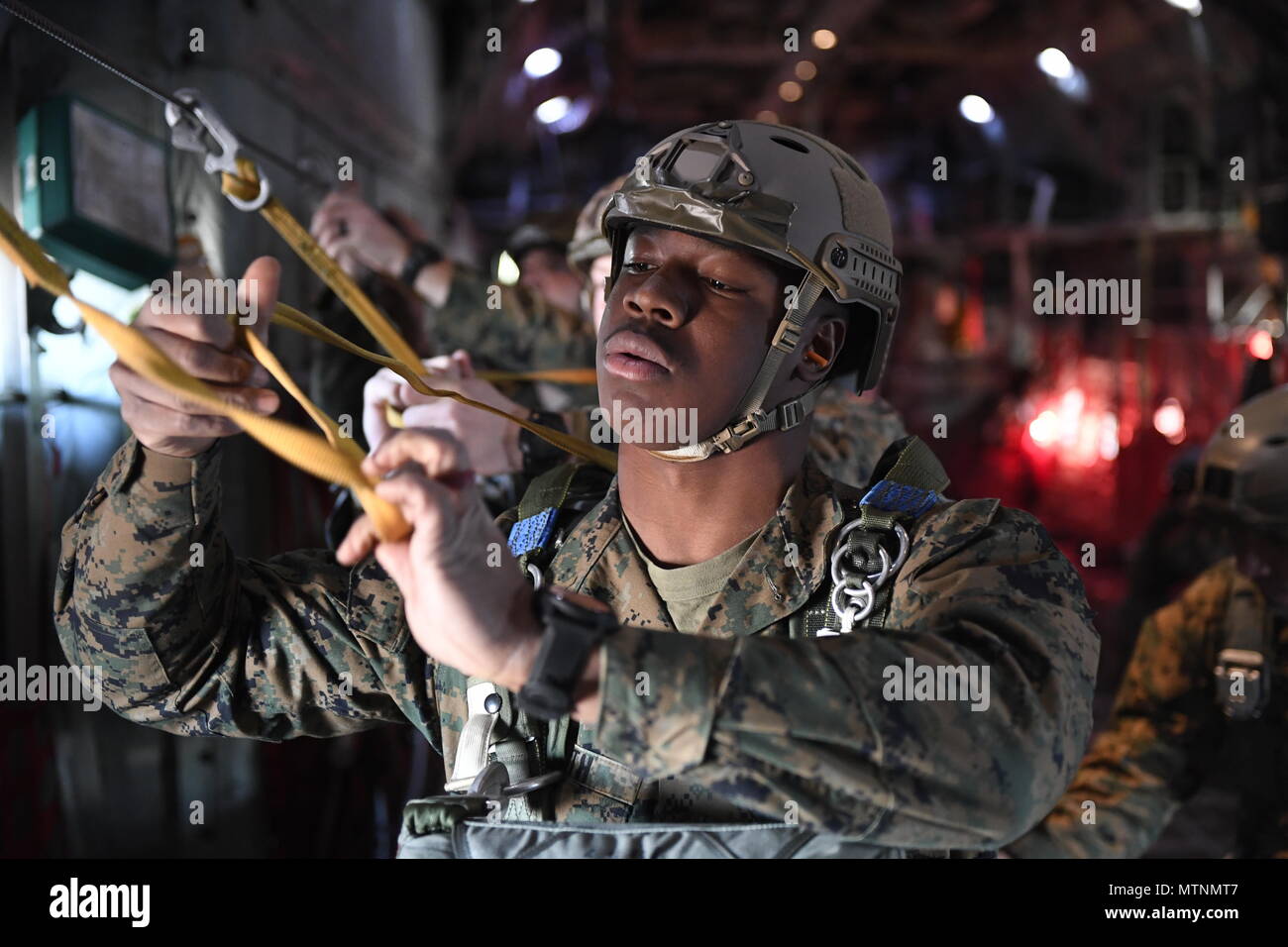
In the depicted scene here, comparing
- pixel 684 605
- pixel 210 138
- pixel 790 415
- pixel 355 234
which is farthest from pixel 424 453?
pixel 355 234

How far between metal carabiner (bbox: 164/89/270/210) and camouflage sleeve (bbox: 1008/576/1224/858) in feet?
8.40

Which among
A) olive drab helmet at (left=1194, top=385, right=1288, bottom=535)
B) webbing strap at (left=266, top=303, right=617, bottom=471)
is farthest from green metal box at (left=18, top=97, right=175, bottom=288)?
olive drab helmet at (left=1194, top=385, right=1288, bottom=535)

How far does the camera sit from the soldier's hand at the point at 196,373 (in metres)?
1.66

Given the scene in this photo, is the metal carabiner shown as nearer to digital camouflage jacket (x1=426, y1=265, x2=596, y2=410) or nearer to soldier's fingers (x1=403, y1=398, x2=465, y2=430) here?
soldier's fingers (x1=403, y1=398, x2=465, y2=430)

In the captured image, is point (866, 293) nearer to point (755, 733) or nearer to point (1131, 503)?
point (755, 733)

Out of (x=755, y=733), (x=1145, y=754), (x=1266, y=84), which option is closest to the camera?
(x=755, y=733)

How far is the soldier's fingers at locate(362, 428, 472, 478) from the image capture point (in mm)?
1429

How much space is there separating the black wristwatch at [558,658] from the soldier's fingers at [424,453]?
7.9 inches

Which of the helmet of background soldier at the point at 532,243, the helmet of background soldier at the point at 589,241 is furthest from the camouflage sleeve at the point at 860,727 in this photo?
the helmet of background soldier at the point at 532,243

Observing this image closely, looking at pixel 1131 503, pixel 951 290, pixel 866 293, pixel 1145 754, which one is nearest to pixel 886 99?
pixel 951 290

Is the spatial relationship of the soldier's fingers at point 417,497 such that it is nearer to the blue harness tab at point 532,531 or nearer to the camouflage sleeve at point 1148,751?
the blue harness tab at point 532,531
